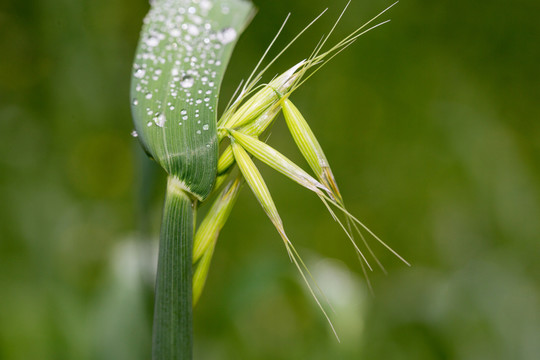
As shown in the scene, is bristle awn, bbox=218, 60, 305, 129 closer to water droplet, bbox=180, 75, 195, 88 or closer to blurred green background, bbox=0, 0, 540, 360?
water droplet, bbox=180, 75, 195, 88

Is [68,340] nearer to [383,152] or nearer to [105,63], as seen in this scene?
[105,63]

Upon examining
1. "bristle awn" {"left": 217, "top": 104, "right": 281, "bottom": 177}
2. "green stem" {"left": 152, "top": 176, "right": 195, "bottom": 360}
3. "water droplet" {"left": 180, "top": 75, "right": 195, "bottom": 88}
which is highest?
"water droplet" {"left": 180, "top": 75, "right": 195, "bottom": 88}

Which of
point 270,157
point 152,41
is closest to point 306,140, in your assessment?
point 270,157

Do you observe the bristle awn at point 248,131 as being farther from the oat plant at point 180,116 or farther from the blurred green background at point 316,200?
the blurred green background at point 316,200

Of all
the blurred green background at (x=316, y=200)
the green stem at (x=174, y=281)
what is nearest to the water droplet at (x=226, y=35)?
the green stem at (x=174, y=281)

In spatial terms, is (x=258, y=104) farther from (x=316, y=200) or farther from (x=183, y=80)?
(x=316, y=200)

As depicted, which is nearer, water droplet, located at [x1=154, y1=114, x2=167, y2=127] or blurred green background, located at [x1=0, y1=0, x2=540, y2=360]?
water droplet, located at [x1=154, y1=114, x2=167, y2=127]

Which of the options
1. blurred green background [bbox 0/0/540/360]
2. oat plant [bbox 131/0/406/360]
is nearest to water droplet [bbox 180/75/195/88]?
oat plant [bbox 131/0/406/360]
